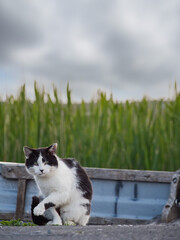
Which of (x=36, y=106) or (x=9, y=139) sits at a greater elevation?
(x=36, y=106)

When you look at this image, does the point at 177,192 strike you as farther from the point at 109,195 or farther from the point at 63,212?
the point at 63,212

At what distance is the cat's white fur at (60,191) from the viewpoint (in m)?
3.20

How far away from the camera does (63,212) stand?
11.1 ft

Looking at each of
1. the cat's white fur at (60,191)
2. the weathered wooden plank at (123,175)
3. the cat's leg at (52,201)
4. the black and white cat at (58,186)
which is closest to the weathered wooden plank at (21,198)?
the weathered wooden plank at (123,175)

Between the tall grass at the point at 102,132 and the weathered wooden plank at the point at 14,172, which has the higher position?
the tall grass at the point at 102,132

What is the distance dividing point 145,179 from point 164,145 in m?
1.26

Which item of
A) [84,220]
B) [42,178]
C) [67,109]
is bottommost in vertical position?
[84,220]

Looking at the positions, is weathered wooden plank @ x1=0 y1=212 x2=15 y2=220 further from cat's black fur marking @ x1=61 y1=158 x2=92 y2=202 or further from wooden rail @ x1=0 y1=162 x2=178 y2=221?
cat's black fur marking @ x1=61 y1=158 x2=92 y2=202

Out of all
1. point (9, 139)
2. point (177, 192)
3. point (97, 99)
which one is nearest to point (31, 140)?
point (9, 139)

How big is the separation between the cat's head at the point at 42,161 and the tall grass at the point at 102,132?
89.3 inches

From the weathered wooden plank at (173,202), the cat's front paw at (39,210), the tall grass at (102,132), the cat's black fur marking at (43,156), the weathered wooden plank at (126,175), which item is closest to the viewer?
the cat's front paw at (39,210)

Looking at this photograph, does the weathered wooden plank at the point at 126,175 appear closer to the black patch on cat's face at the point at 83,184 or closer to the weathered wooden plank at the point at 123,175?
the weathered wooden plank at the point at 123,175

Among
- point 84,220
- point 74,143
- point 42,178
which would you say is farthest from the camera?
point 74,143

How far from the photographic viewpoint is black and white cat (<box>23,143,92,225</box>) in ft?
10.5
